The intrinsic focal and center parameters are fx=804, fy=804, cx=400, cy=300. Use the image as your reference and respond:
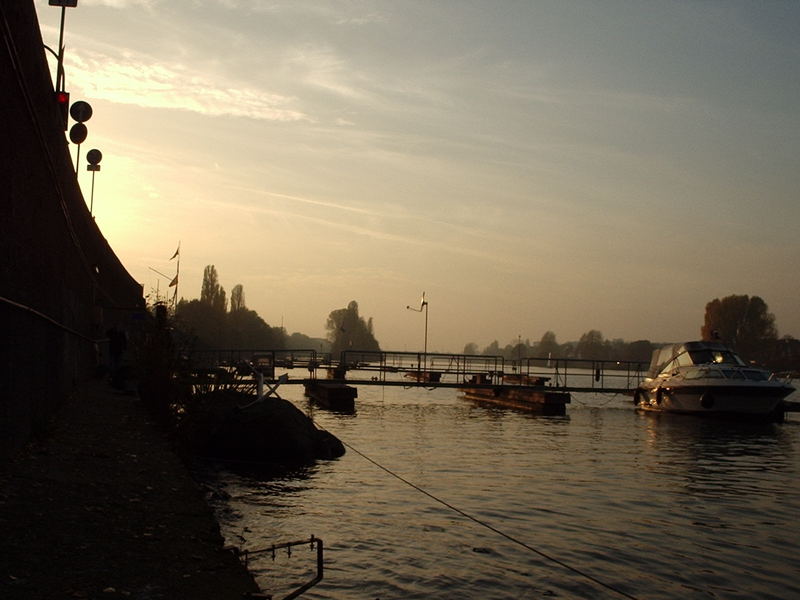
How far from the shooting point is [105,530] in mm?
8062

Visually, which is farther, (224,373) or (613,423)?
(613,423)

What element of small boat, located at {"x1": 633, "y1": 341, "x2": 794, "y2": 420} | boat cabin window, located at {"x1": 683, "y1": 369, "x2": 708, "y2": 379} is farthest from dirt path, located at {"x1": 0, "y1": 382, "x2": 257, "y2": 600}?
boat cabin window, located at {"x1": 683, "y1": 369, "x2": 708, "y2": 379}

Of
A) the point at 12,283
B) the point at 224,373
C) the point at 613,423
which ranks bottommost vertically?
the point at 613,423

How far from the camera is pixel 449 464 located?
2064 cm

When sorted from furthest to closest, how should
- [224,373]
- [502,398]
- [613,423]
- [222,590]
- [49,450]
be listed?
1. [502,398]
2. [613,423]
3. [224,373]
4. [49,450]
5. [222,590]

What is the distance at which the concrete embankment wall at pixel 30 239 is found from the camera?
32.5 ft

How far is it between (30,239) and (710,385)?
36.2 meters

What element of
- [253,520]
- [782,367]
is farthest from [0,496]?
[782,367]

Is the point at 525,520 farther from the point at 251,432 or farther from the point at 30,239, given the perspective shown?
the point at 30,239

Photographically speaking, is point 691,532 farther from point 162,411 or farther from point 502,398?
point 502,398

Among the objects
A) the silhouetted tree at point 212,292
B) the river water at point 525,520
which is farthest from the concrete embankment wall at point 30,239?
the silhouetted tree at point 212,292

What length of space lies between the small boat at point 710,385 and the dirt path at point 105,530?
33799 mm

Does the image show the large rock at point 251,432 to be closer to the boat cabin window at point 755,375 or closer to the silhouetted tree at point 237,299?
the boat cabin window at point 755,375

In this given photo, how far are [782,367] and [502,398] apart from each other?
433 feet
